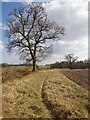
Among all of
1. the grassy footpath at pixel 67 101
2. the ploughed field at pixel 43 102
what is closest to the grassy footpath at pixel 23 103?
the ploughed field at pixel 43 102

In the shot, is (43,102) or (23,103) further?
(43,102)

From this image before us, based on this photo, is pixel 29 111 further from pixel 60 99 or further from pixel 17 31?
pixel 17 31

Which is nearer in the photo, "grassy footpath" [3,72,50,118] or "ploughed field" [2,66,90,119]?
"grassy footpath" [3,72,50,118]

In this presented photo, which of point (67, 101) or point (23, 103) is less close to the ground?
point (23, 103)

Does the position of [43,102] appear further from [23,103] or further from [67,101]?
[67,101]

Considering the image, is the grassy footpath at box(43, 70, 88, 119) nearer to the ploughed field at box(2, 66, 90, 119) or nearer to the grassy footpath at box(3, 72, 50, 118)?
the ploughed field at box(2, 66, 90, 119)

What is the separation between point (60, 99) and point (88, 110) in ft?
7.34

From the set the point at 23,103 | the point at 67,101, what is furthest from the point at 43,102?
the point at 67,101

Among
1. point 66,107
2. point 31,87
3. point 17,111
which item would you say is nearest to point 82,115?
point 66,107

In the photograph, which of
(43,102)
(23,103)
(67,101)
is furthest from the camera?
(67,101)

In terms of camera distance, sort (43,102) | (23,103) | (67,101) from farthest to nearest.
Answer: (67,101)
(43,102)
(23,103)

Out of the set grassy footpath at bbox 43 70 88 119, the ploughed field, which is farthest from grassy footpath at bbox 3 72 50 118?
grassy footpath at bbox 43 70 88 119

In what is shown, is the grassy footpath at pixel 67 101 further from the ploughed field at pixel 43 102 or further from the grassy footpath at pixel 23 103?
the grassy footpath at pixel 23 103

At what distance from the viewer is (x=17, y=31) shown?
3928cm
